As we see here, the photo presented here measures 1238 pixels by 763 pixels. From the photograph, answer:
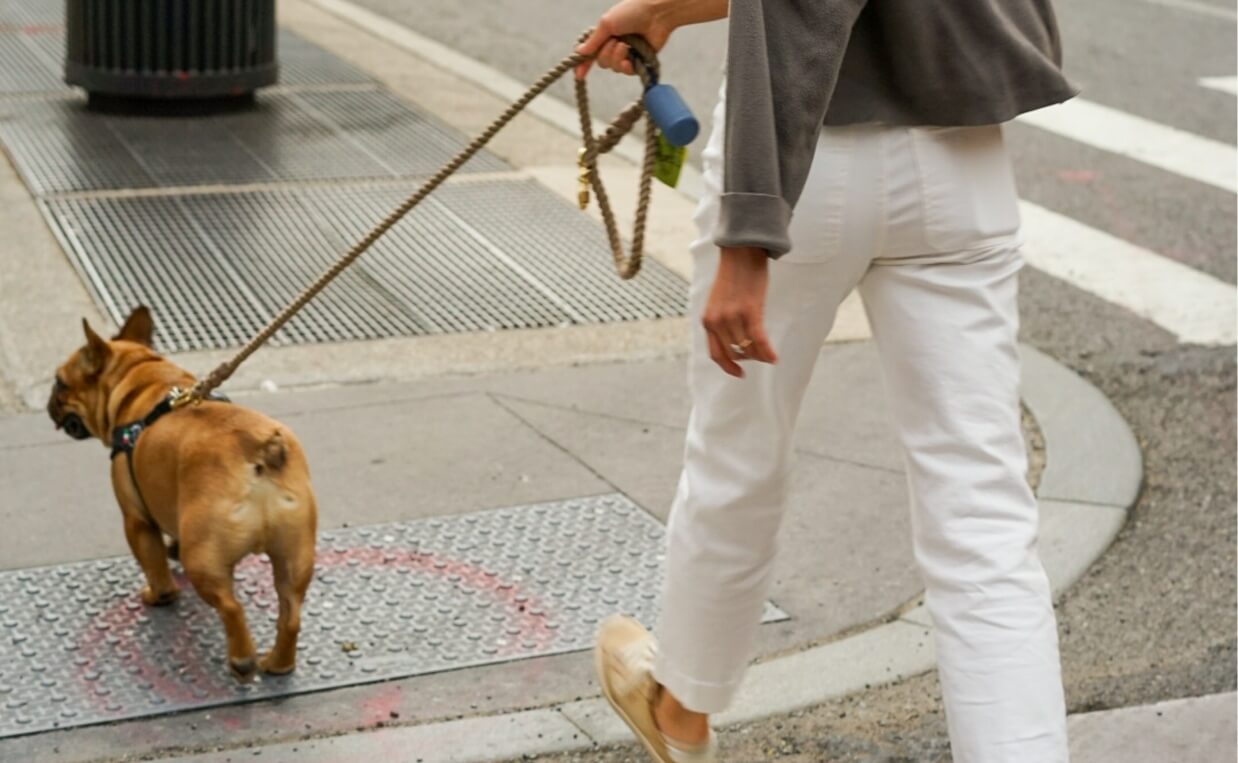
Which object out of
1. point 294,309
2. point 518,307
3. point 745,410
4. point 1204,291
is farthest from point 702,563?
point 1204,291

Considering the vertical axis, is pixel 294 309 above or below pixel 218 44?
above

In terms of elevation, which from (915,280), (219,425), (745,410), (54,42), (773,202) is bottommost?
(54,42)

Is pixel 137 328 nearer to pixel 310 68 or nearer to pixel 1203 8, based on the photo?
pixel 310 68

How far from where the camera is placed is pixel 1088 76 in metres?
10.1

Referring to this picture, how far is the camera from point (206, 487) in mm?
3277

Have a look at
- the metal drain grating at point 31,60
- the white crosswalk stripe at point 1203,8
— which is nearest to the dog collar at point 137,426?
the metal drain grating at point 31,60

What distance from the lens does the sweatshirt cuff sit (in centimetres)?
224

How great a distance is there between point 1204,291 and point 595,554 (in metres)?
3.37

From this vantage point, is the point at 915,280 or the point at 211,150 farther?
the point at 211,150

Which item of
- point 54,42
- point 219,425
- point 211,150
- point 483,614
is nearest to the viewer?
point 219,425

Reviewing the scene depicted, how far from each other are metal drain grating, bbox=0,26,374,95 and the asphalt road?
932mm

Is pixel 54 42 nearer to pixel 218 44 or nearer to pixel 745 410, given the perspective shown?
pixel 218 44

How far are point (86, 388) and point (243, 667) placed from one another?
75 centimetres

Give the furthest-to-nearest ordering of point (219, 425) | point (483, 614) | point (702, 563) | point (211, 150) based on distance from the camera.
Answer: point (211, 150) → point (483, 614) → point (219, 425) → point (702, 563)
